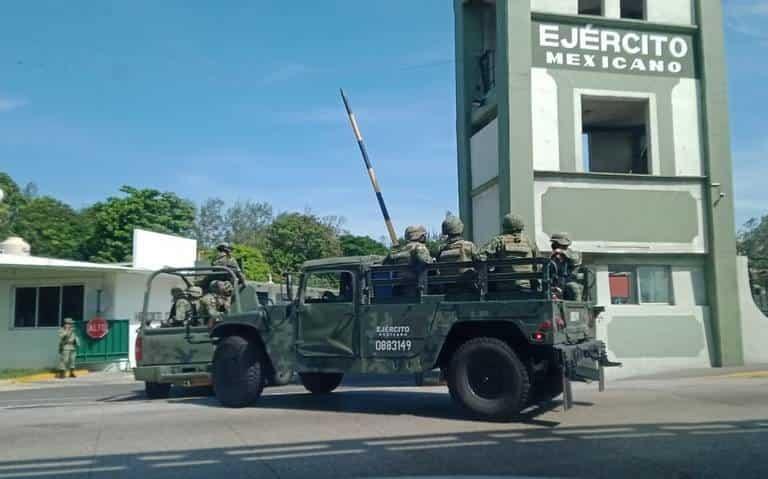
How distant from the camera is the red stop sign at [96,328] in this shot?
19.4m

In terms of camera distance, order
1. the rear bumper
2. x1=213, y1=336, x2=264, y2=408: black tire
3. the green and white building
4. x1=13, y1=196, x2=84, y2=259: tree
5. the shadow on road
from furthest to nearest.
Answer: x1=13, y1=196, x2=84, y2=259: tree
the green and white building
the rear bumper
x1=213, y1=336, x2=264, y2=408: black tire
the shadow on road

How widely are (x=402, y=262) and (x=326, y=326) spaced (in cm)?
125

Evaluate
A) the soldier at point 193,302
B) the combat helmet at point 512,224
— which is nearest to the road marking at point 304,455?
the combat helmet at point 512,224

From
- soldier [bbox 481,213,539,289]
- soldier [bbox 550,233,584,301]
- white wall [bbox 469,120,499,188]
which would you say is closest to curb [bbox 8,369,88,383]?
white wall [bbox 469,120,499,188]

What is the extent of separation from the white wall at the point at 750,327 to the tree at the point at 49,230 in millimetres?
41014

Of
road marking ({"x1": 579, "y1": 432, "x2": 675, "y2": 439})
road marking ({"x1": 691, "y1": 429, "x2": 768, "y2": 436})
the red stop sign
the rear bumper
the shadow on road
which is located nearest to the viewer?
the shadow on road

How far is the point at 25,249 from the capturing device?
910 inches

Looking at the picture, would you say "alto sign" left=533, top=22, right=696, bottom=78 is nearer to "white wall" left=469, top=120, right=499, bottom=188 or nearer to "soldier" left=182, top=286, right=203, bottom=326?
"white wall" left=469, top=120, right=499, bottom=188

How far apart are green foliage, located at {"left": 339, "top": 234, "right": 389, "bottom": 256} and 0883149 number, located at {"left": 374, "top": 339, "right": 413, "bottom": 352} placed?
40.5 metres

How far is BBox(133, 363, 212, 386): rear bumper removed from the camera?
1087cm

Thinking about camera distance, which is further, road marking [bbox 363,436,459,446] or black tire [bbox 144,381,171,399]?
black tire [bbox 144,381,171,399]

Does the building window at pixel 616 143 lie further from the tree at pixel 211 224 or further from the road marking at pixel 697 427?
the tree at pixel 211 224

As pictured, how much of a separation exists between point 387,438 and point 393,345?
1.53 meters

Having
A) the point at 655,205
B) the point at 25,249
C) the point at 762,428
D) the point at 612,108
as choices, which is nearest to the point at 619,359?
the point at 655,205
